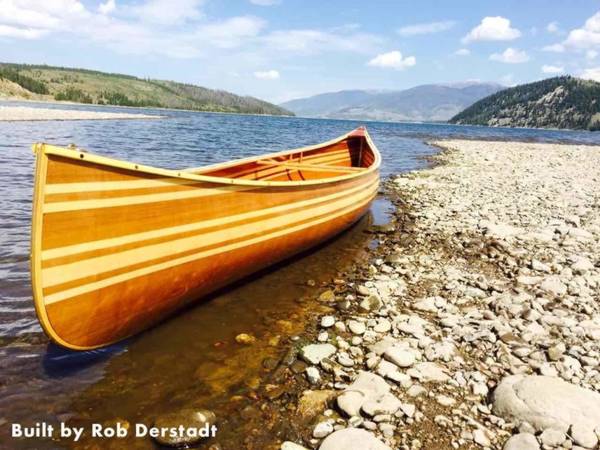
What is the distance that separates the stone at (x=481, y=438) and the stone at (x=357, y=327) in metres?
2.13

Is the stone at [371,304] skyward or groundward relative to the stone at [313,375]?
skyward

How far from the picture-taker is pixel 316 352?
5371 millimetres

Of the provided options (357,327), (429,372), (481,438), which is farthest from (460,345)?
(481,438)

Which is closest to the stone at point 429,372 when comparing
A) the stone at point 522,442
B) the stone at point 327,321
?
the stone at point 522,442

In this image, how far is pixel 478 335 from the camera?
5.67 meters

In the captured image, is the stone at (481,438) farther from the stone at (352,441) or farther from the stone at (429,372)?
the stone at (352,441)

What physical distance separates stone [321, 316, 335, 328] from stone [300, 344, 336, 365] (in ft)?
2.02

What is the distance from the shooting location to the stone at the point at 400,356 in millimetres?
5043

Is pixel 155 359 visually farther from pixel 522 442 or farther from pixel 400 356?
pixel 522 442

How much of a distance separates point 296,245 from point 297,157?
6.29 meters

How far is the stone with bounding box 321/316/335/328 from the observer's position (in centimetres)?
614

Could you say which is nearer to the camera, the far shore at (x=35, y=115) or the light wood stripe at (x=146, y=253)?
the light wood stripe at (x=146, y=253)

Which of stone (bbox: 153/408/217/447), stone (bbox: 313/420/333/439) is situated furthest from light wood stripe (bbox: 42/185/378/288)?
stone (bbox: 313/420/333/439)

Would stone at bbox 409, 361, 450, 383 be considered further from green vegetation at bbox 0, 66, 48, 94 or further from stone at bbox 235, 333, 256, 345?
green vegetation at bbox 0, 66, 48, 94
